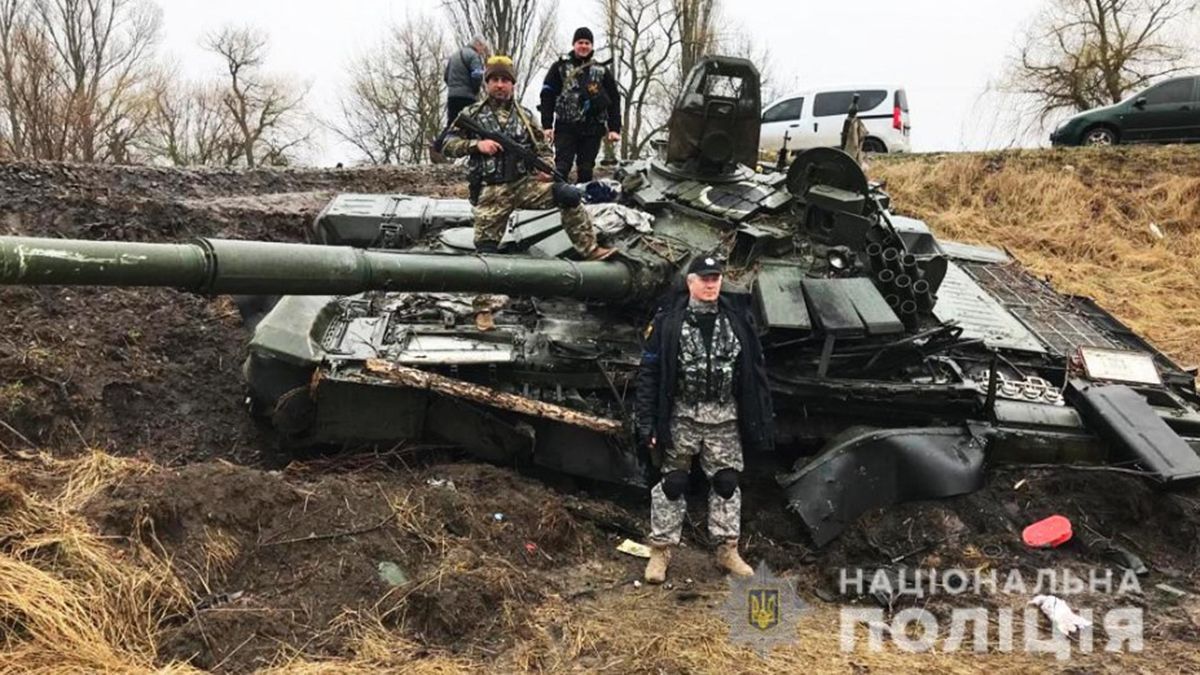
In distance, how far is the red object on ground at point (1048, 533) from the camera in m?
6.01

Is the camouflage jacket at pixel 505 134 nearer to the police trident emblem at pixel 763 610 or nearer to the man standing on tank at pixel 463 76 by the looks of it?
the police trident emblem at pixel 763 610

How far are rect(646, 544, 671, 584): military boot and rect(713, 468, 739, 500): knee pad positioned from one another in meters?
0.44

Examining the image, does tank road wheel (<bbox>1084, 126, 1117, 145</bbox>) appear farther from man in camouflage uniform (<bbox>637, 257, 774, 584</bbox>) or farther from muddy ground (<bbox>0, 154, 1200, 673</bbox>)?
man in camouflage uniform (<bbox>637, 257, 774, 584</bbox>)

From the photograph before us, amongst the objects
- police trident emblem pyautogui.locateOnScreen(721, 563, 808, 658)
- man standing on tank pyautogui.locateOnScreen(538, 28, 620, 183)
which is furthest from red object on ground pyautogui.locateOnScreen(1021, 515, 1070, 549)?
man standing on tank pyautogui.locateOnScreen(538, 28, 620, 183)

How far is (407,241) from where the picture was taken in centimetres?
849

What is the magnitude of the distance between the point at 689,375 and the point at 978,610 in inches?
80.2

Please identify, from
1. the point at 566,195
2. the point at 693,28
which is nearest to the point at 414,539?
the point at 566,195

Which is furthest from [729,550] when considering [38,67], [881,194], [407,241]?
[38,67]

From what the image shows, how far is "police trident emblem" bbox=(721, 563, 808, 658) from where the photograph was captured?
491cm

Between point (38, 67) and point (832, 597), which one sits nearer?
point (832, 597)

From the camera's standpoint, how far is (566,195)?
645 centimetres

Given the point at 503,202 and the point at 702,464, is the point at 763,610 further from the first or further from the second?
the point at 503,202

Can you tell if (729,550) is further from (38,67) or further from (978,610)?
(38,67)

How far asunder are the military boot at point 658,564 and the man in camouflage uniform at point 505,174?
2.11 metres
